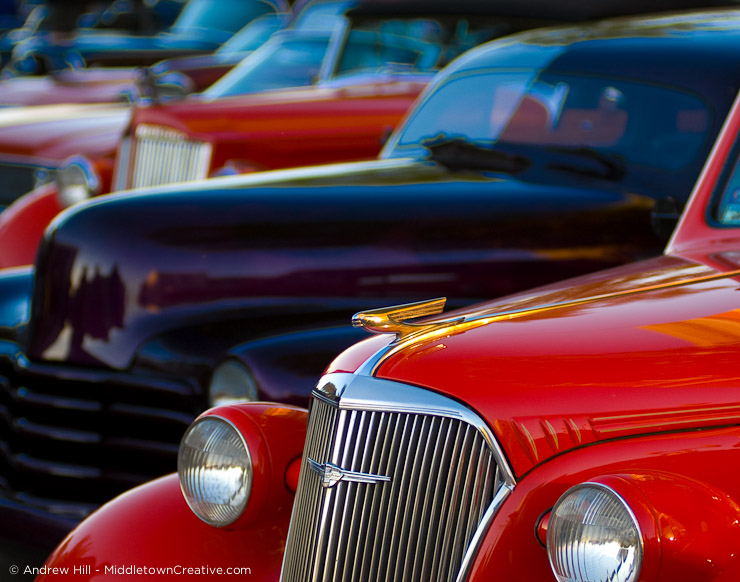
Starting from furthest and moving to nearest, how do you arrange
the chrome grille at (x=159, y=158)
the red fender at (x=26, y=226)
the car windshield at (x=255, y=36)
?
the car windshield at (x=255, y=36)
the chrome grille at (x=159, y=158)
the red fender at (x=26, y=226)

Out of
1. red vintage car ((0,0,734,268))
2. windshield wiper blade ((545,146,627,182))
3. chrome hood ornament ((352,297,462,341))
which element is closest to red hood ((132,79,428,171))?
red vintage car ((0,0,734,268))

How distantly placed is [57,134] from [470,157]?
443 centimetres

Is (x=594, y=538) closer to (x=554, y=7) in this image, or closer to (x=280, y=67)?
(x=554, y=7)

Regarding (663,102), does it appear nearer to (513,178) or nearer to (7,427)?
(513,178)

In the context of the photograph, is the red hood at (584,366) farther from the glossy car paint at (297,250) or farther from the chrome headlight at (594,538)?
the glossy car paint at (297,250)

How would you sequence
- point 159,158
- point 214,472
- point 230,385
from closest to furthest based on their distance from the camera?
point 214,472 → point 230,385 → point 159,158

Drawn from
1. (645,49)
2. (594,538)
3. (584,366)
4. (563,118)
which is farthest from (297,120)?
(594,538)

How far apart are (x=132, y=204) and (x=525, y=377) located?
2.30 m

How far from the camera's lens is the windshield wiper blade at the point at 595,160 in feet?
13.8

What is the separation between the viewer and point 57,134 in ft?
26.9

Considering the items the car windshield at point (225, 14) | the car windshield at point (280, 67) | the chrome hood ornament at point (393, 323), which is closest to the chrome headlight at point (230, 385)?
the chrome hood ornament at point (393, 323)

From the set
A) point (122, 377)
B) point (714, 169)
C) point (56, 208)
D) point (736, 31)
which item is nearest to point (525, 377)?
point (714, 169)

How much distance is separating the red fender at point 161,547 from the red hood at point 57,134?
4.89 meters

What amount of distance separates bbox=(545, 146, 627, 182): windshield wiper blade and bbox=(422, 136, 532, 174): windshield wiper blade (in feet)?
0.43
